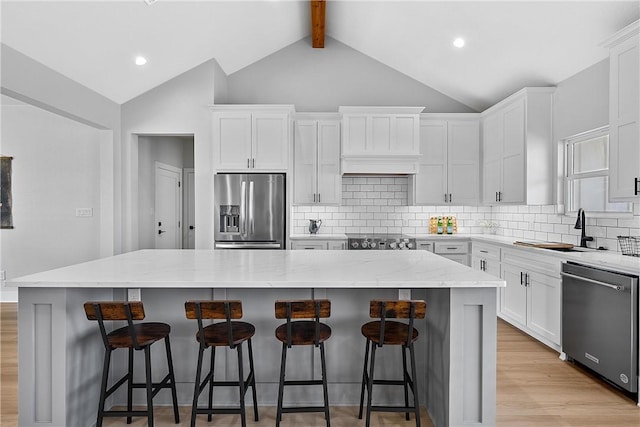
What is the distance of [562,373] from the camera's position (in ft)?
10.2

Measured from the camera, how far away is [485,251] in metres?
4.67

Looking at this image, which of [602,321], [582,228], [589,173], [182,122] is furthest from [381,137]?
[602,321]

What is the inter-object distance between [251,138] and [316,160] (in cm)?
92

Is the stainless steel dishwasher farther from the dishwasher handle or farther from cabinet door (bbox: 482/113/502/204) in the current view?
cabinet door (bbox: 482/113/502/204)

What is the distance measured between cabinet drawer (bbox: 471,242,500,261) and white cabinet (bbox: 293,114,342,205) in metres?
1.89

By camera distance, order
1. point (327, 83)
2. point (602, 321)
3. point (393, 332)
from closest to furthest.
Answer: point (393, 332) < point (602, 321) < point (327, 83)

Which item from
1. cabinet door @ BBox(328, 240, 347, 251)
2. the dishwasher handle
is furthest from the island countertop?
cabinet door @ BBox(328, 240, 347, 251)

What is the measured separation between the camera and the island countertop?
200 cm

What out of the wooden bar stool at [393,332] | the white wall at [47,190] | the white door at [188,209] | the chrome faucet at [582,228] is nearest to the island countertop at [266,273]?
the wooden bar stool at [393,332]

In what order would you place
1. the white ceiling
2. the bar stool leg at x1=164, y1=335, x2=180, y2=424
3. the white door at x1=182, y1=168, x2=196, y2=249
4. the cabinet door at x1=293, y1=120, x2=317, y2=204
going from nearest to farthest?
the bar stool leg at x1=164, y1=335, x2=180, y2=424, the white ceiling, the cabinet door at x1=293, y1=120, x2=317, y2=204, the white door at x1=182, y1=168, x2=196, y2=249

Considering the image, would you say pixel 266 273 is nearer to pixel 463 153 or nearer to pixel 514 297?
pixel 514 297

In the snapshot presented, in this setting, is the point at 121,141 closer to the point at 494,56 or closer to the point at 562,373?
the point at 494,56

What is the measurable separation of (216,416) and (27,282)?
1364mm

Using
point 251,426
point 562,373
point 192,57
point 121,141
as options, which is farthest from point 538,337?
point 121,141
